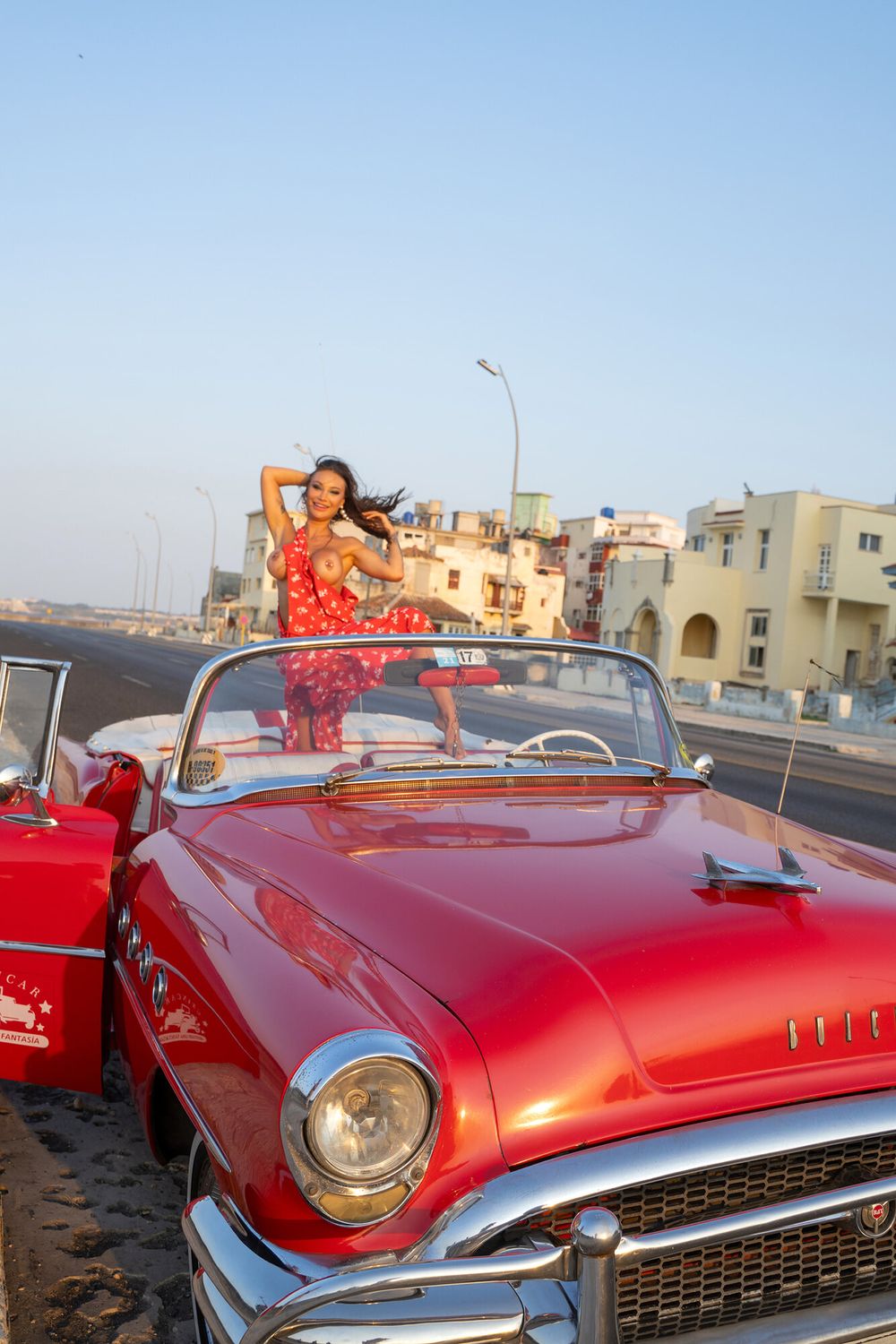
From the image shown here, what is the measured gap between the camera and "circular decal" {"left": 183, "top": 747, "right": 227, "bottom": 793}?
2.85 m

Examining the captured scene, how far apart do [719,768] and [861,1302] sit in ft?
41.1

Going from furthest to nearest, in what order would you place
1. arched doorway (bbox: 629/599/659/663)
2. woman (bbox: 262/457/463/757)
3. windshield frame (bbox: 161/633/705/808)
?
arched doorway (bbox: 629/599/659/663) → woman (bbox: 262/457/463/757) → windshield frame (bbox: 161/633/705/808)

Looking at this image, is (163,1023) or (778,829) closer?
(163,1023)

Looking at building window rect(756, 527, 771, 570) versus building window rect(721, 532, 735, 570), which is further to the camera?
building window rect(721, 532, 735, 570)

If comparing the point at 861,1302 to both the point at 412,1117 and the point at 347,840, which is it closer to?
the point at 412,1117

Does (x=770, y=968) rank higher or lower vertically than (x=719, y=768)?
higher

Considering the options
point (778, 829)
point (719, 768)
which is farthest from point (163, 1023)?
point (719, 768)

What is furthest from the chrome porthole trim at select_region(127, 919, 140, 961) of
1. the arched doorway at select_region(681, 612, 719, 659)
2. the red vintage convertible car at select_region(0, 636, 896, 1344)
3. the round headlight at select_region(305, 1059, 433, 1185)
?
the arched doorway at select_region(681, 612, 719, 659)

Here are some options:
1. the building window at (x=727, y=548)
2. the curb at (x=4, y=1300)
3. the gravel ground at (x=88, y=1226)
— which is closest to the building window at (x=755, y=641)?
the building window at (x=727, y=548)

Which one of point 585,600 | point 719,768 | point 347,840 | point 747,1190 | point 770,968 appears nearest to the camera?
point 747,1190

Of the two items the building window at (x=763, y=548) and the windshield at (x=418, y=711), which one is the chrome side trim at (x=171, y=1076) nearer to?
the windshield at (x=418, y=711)

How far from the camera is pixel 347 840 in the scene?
2.35 m

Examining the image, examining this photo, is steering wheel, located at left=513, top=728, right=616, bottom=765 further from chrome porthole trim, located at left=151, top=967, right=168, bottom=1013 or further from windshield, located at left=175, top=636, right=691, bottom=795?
chrome porthole trim, located at left=151, top=967, right=168, bottom=1013

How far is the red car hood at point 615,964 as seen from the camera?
165 centimetres
